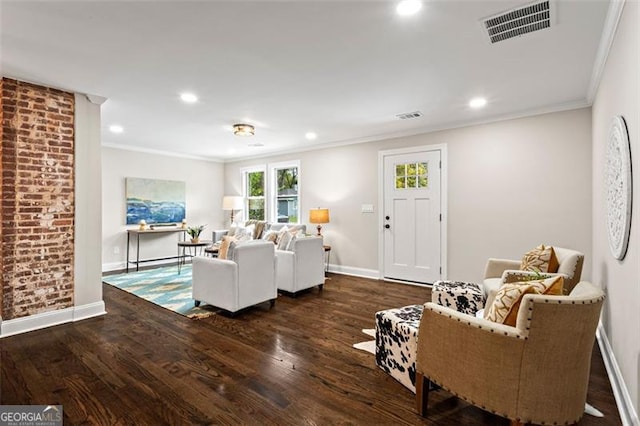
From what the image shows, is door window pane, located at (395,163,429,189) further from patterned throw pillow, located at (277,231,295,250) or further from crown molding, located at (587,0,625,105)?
crown molding, located at (587,0,625,105)

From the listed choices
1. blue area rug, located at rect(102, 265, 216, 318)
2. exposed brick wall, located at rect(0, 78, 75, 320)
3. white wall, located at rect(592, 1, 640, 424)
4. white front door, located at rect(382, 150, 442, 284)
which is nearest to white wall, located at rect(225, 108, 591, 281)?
white front door, located at rect(382, 150, 442, 284)

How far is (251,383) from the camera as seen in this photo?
86.5 inches

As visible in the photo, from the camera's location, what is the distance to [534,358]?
4.83 feet

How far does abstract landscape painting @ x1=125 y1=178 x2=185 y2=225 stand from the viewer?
6.38 metres

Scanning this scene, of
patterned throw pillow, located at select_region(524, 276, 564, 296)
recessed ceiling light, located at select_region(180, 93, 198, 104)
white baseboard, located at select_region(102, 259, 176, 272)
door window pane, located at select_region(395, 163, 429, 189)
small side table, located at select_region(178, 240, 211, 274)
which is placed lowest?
white baseboard, located at select_region(102, 259, 176, 272)

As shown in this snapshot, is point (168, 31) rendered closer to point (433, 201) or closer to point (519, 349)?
point (519, 349)

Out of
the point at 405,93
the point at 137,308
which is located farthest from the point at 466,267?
the point at 137,308

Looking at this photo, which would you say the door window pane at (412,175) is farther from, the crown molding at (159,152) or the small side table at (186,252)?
the crown molding at (159,152)

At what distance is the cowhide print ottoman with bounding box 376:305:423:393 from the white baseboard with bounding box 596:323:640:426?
110 cm

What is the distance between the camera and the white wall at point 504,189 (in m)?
3.82

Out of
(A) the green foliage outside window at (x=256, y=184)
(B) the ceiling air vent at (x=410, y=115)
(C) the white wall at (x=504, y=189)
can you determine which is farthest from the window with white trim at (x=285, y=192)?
(B) the ceiling air vent at (x=410, y=115)

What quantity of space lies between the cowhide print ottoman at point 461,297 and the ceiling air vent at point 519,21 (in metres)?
2.01

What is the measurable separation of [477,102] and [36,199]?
4.81 meters

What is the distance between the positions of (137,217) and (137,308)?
3.18m
